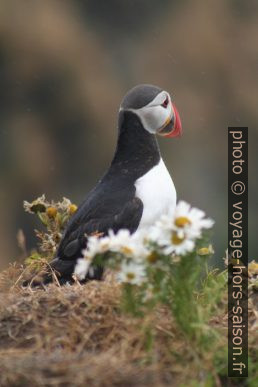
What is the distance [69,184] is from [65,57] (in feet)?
7.27

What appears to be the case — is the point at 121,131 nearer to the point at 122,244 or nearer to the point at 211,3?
the point at 122,244

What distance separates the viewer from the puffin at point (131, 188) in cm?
595

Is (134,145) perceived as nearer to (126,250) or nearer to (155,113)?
(155,113)

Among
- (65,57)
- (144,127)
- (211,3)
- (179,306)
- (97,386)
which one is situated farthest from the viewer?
(211,3)

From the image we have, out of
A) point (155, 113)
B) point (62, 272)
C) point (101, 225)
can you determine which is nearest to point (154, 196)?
point (101, 225)

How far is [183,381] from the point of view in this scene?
382cm

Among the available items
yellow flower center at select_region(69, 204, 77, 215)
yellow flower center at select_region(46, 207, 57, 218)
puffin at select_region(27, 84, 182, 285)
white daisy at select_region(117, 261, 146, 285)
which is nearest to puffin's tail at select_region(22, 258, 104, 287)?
puffin at select_region(27, 84, 182, 285)

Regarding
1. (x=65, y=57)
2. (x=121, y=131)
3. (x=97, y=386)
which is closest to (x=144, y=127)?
(x=121, y=131)

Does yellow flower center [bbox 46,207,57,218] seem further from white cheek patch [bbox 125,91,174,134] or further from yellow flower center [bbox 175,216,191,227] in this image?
yellow flower center [bbox 175,216,191,227]

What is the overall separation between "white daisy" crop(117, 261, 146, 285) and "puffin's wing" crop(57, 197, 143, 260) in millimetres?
1968

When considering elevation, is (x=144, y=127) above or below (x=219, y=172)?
below

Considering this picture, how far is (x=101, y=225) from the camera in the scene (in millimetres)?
5973

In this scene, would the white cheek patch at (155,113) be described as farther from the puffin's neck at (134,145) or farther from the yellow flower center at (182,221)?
the yellow flower center at (182,221)

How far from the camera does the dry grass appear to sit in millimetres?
3770
